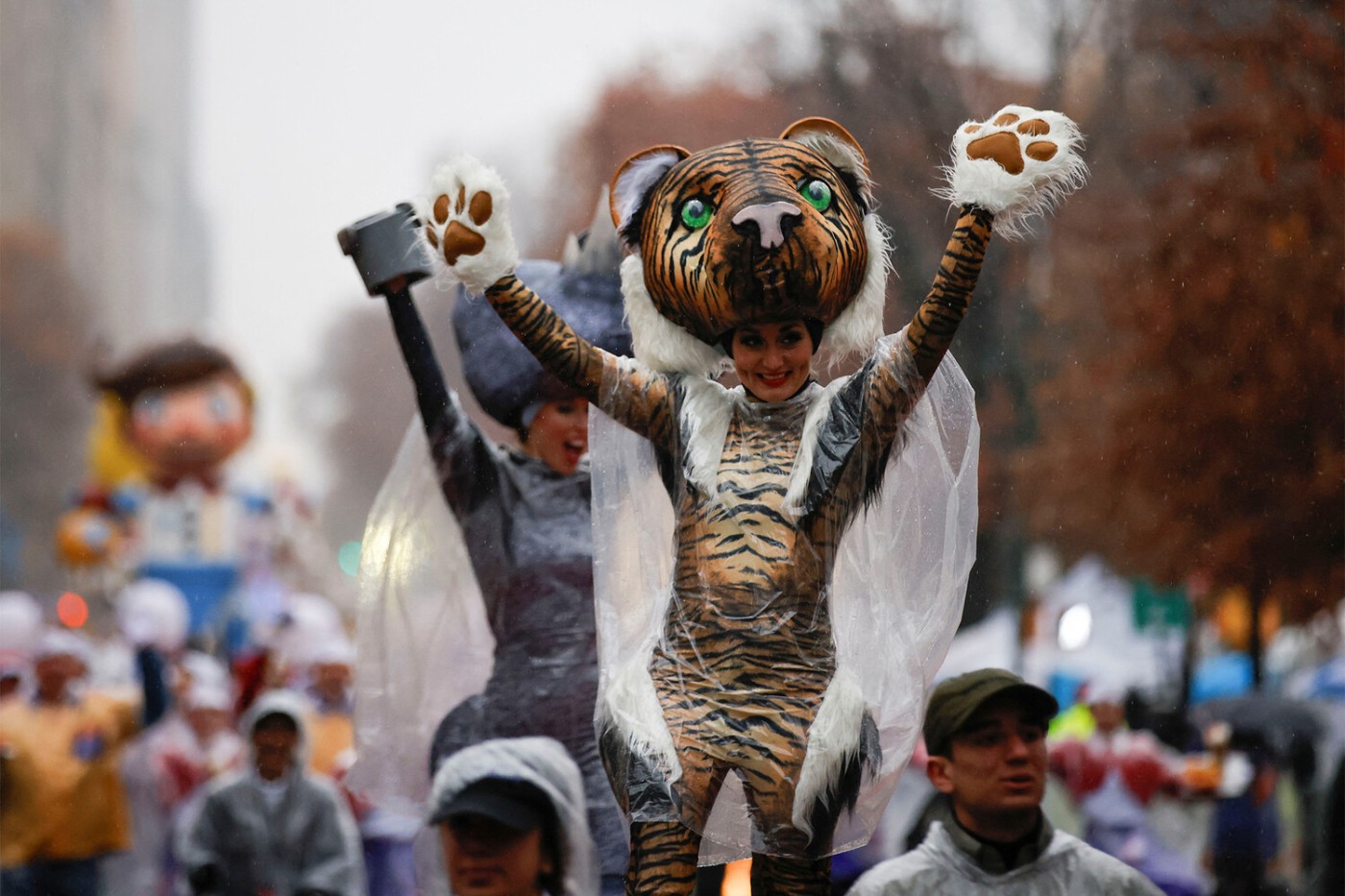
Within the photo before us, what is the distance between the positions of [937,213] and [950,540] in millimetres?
1124

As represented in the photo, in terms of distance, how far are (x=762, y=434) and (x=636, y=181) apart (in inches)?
16.8

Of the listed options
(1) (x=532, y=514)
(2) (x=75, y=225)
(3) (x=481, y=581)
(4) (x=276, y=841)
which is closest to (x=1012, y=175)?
(1) (x=532, y=514)

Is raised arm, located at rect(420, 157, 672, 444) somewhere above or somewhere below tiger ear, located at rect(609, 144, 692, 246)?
below

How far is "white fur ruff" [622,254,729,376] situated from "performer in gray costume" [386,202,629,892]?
24.9 inches

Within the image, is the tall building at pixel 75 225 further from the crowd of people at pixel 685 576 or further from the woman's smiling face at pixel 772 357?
the woman's smiling face at pixel 772 357

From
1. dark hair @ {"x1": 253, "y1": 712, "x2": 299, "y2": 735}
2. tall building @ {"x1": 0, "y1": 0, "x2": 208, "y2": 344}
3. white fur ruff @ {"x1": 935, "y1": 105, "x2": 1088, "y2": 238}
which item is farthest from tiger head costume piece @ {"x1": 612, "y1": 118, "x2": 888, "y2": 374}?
tall building @ {"x1": 0, "y1": 0, "x2": 208, "y2": 344}

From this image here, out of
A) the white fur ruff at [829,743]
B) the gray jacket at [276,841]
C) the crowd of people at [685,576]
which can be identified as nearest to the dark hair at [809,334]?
the crowd of people at [685,576]

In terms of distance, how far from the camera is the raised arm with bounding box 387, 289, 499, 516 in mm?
3018

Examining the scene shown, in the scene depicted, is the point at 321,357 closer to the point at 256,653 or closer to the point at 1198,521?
the point at 256,653

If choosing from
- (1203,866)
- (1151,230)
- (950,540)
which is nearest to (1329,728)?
(1203,866)

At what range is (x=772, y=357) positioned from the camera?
2.27 m

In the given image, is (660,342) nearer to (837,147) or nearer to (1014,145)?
(837,147)

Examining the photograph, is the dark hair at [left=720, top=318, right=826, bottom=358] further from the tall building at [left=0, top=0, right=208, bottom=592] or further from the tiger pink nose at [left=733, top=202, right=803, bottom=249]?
the tall building at [left=0, top=0, right=208, bottom=592]

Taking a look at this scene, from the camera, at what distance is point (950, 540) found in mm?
2488
